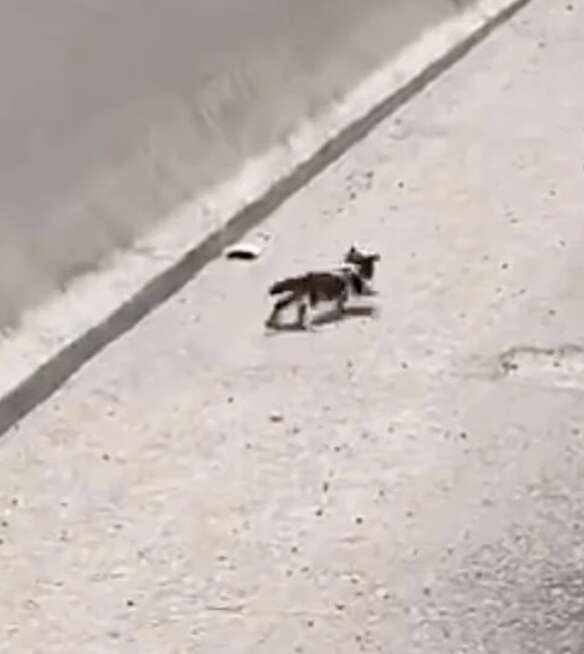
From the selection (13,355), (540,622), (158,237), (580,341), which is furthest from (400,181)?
(540,622)

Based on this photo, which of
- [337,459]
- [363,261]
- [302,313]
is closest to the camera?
[337,459]

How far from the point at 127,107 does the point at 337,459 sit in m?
1.31

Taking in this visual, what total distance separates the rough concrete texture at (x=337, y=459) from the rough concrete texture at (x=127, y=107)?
9.3 inches

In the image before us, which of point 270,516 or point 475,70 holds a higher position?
point 475,70

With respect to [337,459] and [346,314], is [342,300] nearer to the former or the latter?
[346,314]

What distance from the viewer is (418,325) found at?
4.91 m

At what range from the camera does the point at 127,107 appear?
5207 mm

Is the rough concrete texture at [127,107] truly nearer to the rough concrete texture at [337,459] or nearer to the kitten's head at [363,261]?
the rough concrete texture at [337,459]

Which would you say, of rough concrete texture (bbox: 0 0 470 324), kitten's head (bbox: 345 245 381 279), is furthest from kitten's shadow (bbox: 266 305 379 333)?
rough concrete texture (bbox: 0 0 470 324)

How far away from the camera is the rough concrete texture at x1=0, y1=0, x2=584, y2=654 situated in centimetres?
366

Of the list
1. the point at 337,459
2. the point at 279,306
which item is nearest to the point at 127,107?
the point at 279,306

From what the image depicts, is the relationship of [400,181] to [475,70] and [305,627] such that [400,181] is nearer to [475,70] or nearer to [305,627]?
[475,70]

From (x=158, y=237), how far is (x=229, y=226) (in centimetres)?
24

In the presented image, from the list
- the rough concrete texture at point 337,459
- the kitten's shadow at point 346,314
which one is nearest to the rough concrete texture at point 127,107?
the rough concrete texture at point 337,459
